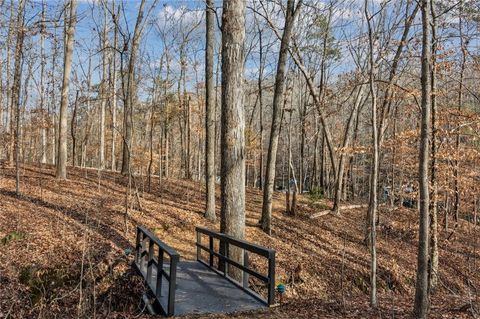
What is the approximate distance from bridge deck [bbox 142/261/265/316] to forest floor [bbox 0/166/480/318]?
399mm

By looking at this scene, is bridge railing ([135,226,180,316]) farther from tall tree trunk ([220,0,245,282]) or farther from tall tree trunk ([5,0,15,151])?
tall tree trunk ([5,0,15,151])

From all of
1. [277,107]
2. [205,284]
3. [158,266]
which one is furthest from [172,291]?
[277,107]

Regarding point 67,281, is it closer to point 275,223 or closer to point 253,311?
point 253,311

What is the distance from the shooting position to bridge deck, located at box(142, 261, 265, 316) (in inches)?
206

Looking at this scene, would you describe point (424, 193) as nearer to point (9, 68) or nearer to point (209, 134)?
point (209, 134)

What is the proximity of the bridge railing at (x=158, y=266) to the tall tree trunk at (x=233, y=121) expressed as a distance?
127 centimetres

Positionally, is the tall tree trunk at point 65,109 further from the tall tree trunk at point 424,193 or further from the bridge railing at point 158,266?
the tall tree trunk at point 424,193

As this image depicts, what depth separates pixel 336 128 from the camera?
128 ft

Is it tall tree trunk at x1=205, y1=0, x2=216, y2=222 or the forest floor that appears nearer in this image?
the forest floor

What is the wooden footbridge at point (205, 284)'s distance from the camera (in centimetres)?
519

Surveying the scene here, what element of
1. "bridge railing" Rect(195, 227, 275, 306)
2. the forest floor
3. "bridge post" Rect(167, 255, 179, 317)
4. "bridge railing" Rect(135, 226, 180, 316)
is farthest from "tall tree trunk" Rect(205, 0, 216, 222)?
"bridge post" Rect(167, 255, 179, 317)

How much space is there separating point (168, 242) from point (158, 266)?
413 centimetres

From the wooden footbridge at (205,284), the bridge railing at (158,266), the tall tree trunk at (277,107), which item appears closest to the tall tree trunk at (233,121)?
the wooden footbridge at (205,284)

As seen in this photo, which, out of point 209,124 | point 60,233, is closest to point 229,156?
point 60,233
